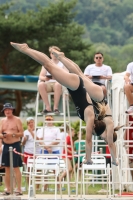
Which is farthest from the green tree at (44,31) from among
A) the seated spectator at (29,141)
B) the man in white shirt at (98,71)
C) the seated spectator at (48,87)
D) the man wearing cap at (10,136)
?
the seated spectator at (48,87)

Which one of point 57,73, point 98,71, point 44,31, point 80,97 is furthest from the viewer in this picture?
point 44,31

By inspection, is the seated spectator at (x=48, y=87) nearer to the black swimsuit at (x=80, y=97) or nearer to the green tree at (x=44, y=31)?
the black swimsuit at (x=80, y=97)

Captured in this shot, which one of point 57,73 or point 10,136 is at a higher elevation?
point 57,73

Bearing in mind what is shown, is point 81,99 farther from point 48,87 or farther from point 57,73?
point 48,87

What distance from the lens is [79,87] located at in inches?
419

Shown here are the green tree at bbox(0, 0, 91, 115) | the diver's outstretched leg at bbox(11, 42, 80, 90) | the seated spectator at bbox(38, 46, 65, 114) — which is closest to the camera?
the diver's outstretched leg at bbox(11, 42, 80, 90)

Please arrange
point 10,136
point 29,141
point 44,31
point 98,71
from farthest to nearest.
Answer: point 44,31, point 29,141, point 10,136, point 98,71

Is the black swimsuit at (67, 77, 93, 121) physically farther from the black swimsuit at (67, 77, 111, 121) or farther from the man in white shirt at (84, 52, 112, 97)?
the man in white shirt at (84, 52, 112, 97)

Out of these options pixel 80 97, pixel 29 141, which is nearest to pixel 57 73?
pixel 80 97

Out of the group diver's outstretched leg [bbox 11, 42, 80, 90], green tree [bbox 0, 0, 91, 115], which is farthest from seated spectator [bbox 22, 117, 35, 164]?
Result: green tree [bbox 0, 0, 91, 115]

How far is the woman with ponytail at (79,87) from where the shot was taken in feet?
34.6

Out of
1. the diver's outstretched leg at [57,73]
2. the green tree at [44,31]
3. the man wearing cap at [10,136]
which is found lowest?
the man wearing cap at [10,136]

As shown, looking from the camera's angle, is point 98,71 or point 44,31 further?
point 44,31

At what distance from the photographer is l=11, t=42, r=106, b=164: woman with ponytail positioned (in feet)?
34.6
